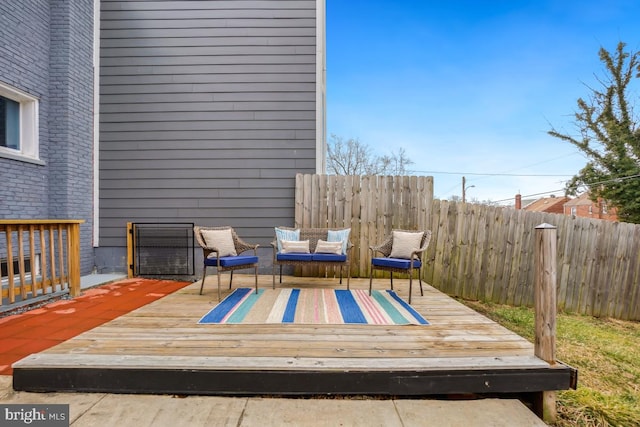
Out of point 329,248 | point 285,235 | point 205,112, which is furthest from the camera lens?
point 205,112

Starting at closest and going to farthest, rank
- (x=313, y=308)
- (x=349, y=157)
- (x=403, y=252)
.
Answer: (x=313, y=308) < (x=403, y=252) < (x=349, y=157)

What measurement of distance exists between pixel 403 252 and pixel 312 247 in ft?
4.24

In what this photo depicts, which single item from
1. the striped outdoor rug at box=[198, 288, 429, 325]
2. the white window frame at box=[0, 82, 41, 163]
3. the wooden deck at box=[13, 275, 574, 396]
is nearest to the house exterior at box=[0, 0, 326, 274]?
the white window frame at box=[0, 82, 41, 163]

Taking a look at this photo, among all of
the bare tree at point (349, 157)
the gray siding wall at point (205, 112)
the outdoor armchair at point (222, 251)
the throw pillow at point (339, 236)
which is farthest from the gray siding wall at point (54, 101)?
the bare tree at point (349, 157)

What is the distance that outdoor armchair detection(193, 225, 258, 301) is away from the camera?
11.7ft

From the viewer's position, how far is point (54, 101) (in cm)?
444

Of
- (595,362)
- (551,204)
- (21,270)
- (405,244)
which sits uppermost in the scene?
(551,204)

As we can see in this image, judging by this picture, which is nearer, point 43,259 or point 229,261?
point 43,259

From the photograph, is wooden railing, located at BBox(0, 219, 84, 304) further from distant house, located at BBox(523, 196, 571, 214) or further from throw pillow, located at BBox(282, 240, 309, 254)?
distant house, located at BBox(523, 196, 571, 214)

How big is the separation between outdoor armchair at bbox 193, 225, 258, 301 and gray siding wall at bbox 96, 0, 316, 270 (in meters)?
0.82

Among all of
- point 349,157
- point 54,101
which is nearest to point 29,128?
point 54,101

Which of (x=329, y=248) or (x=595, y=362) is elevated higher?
(x=329, y=248)

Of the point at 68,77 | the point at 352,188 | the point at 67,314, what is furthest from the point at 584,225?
the point at 68,77

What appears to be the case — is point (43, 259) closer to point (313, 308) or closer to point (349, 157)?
point (313, 308)
